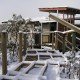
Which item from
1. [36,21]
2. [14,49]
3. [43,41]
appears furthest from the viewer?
[36,21]

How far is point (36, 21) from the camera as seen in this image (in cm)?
1733

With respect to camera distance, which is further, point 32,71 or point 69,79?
point 32,71

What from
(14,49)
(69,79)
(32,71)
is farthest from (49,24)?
(69,79)

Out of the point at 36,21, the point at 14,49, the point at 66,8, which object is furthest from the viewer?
the point at 36,21

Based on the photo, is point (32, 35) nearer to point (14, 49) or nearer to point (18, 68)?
point (14, 49)

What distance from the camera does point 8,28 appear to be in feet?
40.4

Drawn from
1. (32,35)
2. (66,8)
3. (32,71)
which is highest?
(66,8)

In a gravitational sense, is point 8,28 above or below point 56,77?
above

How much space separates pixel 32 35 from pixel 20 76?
303 inches

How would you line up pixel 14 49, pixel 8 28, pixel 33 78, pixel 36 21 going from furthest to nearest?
pixel 36 21 < pixel 8 28 < pixel 14 49 < pixel 33 78

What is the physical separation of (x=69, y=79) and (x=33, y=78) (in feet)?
2.63

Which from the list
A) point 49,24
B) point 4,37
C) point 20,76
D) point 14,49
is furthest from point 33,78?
point 49,24

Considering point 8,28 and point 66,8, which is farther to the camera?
point 66,8

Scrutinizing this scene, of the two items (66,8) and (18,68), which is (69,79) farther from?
(66,8)
